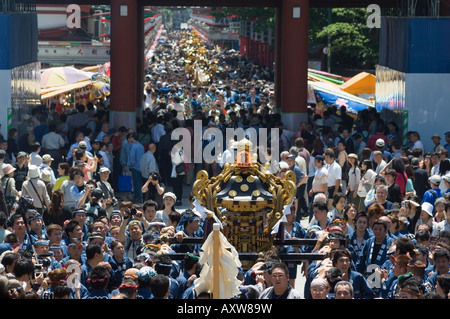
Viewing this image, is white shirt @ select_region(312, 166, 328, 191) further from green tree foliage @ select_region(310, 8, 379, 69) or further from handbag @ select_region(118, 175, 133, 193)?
green tree foliage @ select_region(310, 8, 379, 69)

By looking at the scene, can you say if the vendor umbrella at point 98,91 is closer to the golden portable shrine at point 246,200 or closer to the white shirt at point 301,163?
the white shirt at point 301,163

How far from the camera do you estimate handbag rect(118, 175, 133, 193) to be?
67.2 ft

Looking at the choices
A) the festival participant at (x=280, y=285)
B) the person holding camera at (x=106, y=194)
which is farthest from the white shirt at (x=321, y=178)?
the festival participant at (x=280, y=285)

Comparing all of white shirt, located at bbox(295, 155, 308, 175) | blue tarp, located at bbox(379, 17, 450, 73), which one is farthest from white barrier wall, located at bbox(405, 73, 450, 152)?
white shirt, located at bbox(295, 155, 308, 175)

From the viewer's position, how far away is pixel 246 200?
486 inches

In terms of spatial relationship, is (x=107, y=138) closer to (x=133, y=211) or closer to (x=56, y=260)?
(x=133, y=211)

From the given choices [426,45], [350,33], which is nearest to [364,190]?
[426,45]

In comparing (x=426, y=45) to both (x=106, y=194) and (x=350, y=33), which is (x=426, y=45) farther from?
(x=350, y=33)

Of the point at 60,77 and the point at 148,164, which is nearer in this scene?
the point at 148,164

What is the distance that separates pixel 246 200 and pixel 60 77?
76.7 feet

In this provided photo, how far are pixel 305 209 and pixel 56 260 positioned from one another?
8757 mm

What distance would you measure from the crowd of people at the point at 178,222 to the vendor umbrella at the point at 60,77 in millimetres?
10028

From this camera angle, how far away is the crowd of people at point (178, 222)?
9.88 metres

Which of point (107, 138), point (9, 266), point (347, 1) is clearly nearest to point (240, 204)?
point (9, 266)
